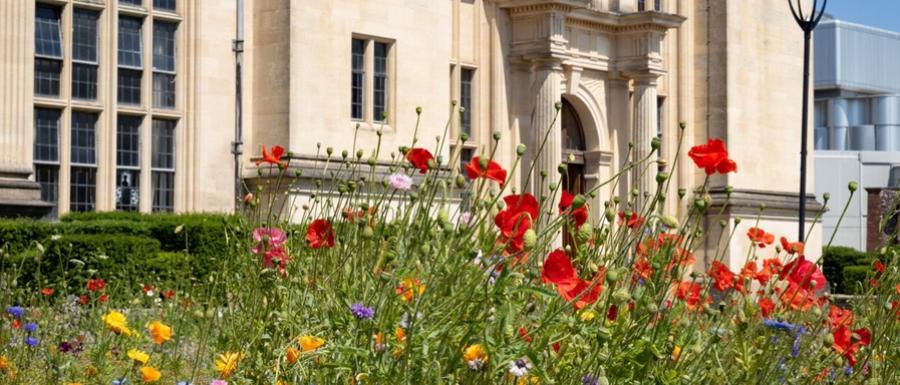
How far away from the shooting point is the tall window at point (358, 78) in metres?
22.4

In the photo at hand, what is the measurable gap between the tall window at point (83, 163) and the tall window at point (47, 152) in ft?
0.81

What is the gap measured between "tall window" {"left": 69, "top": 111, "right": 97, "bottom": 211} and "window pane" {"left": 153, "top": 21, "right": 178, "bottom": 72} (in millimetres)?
1292

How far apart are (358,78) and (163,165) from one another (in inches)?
143

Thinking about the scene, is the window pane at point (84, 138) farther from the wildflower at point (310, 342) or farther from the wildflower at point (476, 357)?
the wildflower at point (476, 357)

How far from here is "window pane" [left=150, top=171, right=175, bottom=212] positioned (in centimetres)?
2020

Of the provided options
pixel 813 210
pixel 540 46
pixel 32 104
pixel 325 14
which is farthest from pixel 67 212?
pixel 813 210

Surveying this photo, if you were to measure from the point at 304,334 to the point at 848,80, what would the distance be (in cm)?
5904

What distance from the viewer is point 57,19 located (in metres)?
18.8

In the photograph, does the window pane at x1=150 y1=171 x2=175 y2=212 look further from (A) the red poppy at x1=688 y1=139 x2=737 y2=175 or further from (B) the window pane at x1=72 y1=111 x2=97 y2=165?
(A) the red poppy at x1=688 y1=139 x2=737 y2=175

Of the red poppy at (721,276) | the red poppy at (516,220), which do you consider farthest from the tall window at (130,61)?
the red poppy at (516,220)

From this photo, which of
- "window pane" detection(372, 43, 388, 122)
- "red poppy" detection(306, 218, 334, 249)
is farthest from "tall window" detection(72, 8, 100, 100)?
"red poppy" detection(306, 218, 334, 249)

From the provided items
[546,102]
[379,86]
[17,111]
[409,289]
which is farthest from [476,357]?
[546,102]

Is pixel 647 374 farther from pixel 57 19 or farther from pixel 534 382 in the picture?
pixel 57 19

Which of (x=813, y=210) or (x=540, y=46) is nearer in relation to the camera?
(x=540, y=46)
